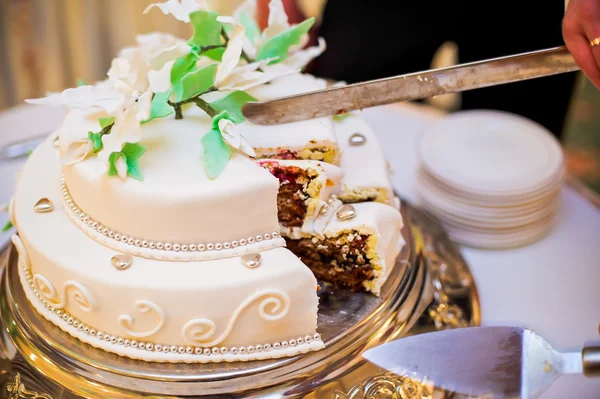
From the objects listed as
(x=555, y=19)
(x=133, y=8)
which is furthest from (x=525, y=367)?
(x=133, y=8)

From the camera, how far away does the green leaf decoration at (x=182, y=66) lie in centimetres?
179

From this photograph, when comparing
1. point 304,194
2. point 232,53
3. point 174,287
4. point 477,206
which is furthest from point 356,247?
point 477,206

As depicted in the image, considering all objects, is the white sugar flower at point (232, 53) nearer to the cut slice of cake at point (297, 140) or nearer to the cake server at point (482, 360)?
the cut slice of cake at point (297, 140)

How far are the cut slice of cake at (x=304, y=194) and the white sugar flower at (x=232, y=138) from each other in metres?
0.10

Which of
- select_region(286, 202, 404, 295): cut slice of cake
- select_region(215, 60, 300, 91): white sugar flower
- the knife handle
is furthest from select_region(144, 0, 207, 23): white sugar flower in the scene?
the knife handle

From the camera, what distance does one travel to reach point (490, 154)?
8.70 feet

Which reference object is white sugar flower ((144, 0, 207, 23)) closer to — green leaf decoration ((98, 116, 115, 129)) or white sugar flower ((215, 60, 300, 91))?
white sugar flower ((215, 60, 300, 91))

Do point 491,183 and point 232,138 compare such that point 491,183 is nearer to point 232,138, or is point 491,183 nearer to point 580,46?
point 580,46

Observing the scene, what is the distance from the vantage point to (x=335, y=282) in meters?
1.98

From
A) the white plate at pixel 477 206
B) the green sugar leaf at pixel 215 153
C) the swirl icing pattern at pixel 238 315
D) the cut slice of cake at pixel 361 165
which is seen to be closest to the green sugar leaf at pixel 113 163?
the green sugar leaf at pixel 215 153

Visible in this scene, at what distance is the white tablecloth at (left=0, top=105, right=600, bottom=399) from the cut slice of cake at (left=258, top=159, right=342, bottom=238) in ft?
2.63

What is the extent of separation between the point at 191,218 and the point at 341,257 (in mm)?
530

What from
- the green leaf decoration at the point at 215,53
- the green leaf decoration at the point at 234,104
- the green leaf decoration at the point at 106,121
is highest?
the green leaf decoration at the point at 215,53

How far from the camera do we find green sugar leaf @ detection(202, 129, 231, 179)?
162 cm
